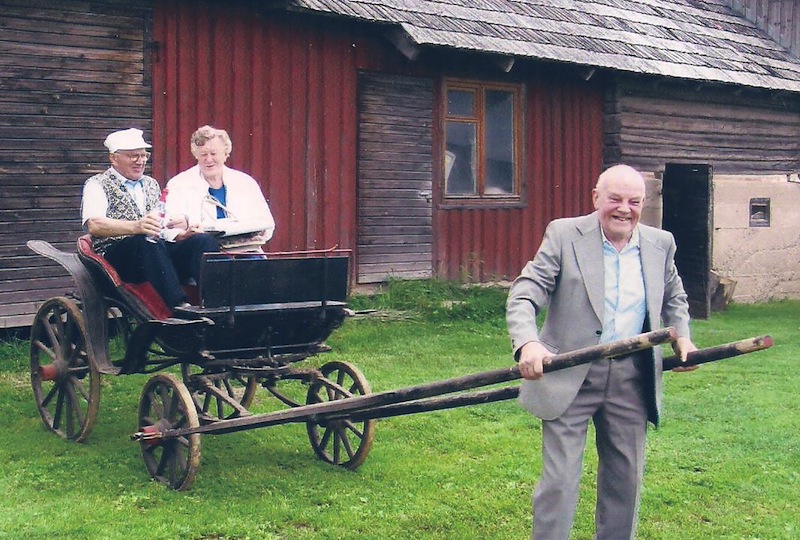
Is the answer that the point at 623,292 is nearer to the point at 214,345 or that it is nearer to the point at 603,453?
the point at 603,453

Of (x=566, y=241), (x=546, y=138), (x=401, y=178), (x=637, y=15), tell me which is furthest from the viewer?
(x=637, y=15)

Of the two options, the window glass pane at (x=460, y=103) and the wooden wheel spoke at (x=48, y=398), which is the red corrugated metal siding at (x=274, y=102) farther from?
the wooden wheel spoke at (x=48, y=398)

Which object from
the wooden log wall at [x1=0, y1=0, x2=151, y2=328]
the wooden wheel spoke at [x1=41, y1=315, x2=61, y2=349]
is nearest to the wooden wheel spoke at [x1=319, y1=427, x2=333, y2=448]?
the wooden wheel spoke at [x1=41, y1=315, x2=61, y2=349]

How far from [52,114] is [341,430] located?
492 cm

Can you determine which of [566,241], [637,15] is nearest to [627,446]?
[566,241]

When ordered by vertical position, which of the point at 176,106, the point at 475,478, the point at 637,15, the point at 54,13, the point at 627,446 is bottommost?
the point at 475,478

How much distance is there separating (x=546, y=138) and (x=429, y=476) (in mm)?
8729

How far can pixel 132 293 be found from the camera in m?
6.06

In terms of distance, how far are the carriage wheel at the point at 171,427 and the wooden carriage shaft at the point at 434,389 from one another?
0.09m

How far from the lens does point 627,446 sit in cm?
438

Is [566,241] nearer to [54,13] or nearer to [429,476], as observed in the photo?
[429,476]

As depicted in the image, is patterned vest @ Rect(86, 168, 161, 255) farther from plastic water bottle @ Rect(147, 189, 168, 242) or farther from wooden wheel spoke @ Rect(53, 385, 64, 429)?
wooden wheel spoke @ Rect(53, 385, 64, 429)

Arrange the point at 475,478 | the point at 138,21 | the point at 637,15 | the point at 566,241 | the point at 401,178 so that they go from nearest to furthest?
the point at 566,241, the point at 475,478, the point at 138,21, the point at 401,178, the point at 637,15

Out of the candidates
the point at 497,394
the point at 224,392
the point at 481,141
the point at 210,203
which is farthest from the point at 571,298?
the point at 481,141
